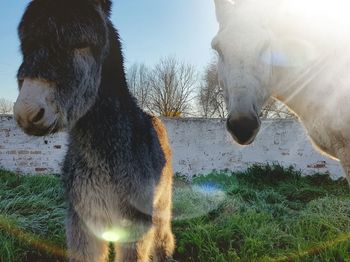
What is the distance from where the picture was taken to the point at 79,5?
7.22 ft

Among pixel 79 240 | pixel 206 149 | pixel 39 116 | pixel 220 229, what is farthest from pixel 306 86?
pixel 206 149

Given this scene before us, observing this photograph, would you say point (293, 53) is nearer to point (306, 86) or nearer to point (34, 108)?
point (306, 86)

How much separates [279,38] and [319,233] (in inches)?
90.8

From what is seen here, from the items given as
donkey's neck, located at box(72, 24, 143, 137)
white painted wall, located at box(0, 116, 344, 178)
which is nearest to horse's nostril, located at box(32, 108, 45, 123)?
donkey's neck, located at box(72, 24, 143, 137)

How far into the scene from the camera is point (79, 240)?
2.39m

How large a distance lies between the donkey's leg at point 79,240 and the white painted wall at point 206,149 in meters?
6.88

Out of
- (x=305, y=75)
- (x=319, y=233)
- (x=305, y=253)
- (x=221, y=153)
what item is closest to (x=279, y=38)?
(x=305, y=75)

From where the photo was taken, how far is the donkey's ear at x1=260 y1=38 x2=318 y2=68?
2.38m

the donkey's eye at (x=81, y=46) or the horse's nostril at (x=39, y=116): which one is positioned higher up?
the donkey's eye at (x=81, y=46)

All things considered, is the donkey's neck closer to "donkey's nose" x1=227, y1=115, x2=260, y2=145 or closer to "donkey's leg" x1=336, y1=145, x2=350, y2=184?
"donkey's nose" x1=227, y1=115, x2=260, y2=145

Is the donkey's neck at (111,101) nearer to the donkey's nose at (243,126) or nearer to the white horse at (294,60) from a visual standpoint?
the white horse at (294,60)

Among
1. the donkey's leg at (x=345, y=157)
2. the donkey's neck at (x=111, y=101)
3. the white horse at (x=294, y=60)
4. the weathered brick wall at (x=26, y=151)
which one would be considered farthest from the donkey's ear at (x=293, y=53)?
the weathered brick wall at (x=26, y=151)

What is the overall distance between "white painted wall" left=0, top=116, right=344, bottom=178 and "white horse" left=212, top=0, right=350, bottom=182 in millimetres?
6884

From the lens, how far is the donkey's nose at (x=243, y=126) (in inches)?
72.2
